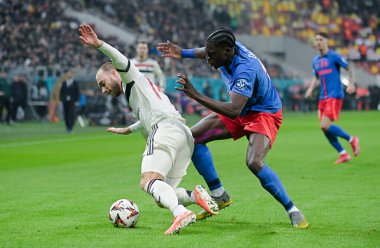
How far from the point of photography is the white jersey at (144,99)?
8305 millimetres

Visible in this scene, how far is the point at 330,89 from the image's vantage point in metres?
16.9

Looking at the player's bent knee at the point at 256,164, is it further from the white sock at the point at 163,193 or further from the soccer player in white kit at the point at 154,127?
the white sock at the point at 163,193

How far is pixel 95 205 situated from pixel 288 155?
8693mm

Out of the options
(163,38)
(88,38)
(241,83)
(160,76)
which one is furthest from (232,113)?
(163,38)

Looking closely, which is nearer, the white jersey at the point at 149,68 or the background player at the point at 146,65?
the background player at the point at 146,65

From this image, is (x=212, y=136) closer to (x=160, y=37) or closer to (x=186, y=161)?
(x=186, y=161)

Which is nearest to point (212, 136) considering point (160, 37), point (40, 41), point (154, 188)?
point (154, 188)

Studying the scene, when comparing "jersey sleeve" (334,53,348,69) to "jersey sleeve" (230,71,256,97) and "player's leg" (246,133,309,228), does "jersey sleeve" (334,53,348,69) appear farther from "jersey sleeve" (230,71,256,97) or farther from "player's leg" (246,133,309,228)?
"jersey sleeve" (230,71,256,97)

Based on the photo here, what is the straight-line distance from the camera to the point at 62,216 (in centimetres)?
921

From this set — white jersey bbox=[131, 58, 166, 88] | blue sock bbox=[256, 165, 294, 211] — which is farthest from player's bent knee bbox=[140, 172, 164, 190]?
white jersey bbox=[131, 58, 166, 88]

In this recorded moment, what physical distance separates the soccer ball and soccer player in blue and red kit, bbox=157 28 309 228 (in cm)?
89

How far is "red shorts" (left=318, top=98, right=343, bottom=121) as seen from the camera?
54.5 ft

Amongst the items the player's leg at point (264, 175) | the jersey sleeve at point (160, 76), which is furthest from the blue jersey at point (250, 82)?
the jersey sleeve at point (160, 76)

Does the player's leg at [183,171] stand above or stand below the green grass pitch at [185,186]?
above
